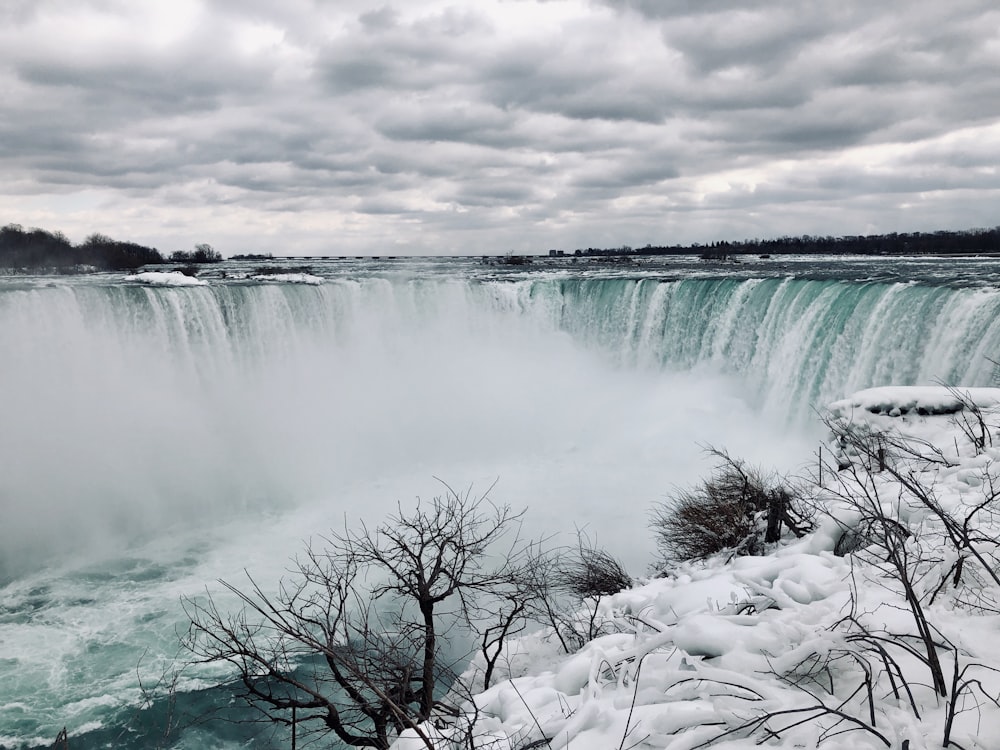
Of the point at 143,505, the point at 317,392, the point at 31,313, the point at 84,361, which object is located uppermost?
the point at 31,313

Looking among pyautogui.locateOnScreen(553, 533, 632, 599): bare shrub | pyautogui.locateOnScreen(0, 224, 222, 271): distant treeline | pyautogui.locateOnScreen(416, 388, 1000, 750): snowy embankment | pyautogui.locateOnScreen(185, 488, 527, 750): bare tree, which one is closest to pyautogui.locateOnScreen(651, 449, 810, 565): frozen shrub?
pyautogui.locateOnScreen(553, 533, 632, 599): bare shrub

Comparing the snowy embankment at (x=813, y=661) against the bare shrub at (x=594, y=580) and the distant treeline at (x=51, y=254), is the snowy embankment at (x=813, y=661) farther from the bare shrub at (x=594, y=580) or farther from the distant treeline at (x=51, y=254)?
the distant treeline at (x=51, y=254)

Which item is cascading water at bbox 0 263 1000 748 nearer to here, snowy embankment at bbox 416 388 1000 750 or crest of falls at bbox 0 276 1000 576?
crest of falls at bbox 0 276 1000 576

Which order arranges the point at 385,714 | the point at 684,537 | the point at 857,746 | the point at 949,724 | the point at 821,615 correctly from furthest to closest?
the point at 684,537
the point at 385,714
the point at 821,615
the point at 857,746
the point at 949,724

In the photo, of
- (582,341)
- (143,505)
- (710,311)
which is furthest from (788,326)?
(143,505)

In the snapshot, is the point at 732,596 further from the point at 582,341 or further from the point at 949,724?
the point at 582,341

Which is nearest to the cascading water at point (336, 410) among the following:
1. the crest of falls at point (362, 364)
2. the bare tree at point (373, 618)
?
the crest of falls at point (362, 364)
